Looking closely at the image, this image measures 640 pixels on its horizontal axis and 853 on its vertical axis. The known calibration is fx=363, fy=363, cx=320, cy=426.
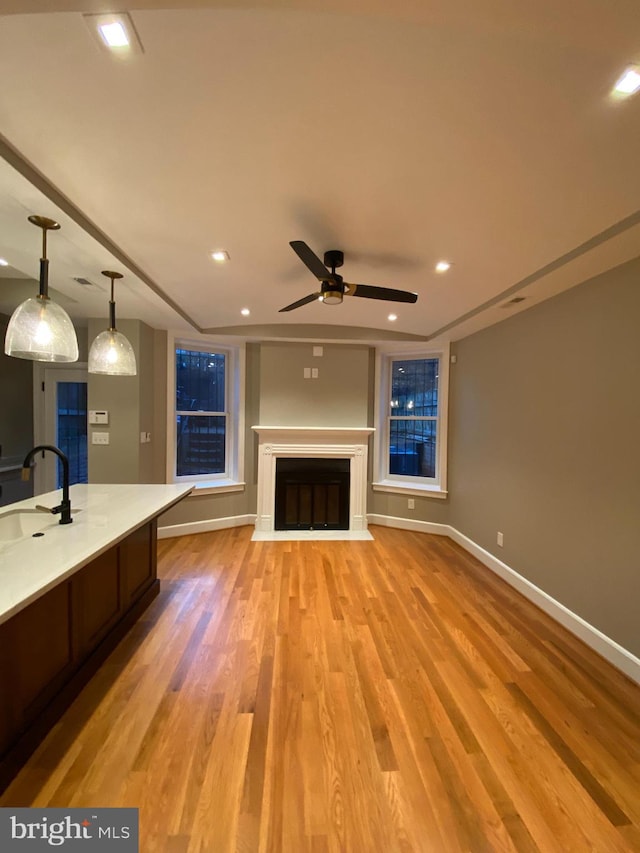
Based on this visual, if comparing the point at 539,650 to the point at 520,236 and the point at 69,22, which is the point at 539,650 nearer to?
the point at 520,236

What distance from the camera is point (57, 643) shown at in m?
1.78

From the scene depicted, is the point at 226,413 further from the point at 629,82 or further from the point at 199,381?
the point at 629,82

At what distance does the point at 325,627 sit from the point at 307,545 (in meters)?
1.65

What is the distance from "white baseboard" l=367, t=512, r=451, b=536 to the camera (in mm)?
4605

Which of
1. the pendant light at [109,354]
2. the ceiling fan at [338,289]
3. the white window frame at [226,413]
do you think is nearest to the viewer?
the ceiling fan at [338,289]

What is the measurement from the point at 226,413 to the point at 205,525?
4.82ft

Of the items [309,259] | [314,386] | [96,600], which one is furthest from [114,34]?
[314,386]

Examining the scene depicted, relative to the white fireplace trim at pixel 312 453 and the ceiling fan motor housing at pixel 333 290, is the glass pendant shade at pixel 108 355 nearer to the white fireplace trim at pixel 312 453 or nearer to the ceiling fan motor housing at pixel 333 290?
the ceiling fan motor housing at pixel 333 290

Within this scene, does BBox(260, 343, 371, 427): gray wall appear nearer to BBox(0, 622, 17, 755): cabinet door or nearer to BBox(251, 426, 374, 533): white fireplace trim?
BBox(251, 426, 374, 533): white fireplace trim

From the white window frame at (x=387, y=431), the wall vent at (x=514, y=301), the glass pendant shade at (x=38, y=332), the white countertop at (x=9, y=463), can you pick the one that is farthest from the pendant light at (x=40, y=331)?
the white window frame at (x=387, y=431)

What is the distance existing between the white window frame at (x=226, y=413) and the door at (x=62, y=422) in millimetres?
1012

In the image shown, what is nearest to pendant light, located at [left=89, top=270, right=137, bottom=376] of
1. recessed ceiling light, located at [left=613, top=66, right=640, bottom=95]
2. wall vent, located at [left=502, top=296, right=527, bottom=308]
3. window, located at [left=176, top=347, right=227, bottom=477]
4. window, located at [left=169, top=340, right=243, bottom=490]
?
window, located at [left=169, top=340, right=243, bottom=490]

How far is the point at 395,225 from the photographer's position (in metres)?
2.06

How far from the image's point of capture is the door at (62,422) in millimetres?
4246
